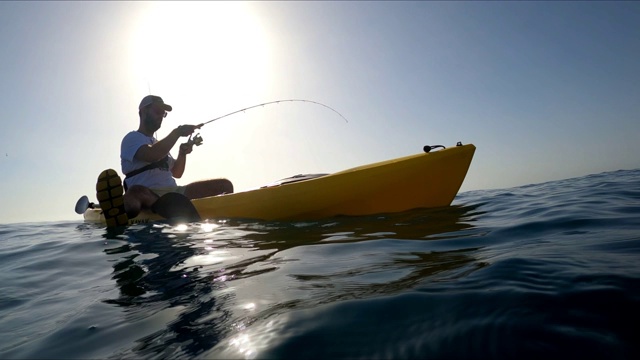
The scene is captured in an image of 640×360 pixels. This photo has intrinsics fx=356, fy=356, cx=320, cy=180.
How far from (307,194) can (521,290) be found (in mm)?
3949

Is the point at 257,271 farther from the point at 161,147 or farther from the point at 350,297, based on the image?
the point at 161,147

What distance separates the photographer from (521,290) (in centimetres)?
166

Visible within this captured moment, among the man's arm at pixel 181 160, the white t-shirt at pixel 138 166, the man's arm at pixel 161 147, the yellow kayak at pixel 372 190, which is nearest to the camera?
the yellow kayak at pixel 372 190

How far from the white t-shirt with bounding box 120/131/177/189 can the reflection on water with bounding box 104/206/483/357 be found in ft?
4.98

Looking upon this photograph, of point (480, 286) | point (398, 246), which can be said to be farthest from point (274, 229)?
point (480, 286)

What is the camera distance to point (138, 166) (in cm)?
588

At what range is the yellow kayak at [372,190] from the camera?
16.8ft

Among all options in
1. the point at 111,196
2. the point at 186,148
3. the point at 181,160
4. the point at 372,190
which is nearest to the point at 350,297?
the point at 372,190

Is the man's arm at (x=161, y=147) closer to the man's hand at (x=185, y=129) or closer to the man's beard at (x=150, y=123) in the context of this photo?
the man's hand at (x=185, y=129)

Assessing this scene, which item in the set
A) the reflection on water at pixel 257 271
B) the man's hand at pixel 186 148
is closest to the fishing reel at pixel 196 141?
the man's hand at pixel 186 148

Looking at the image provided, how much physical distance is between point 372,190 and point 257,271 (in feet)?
9.72

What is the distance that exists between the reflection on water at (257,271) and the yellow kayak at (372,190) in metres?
0.69

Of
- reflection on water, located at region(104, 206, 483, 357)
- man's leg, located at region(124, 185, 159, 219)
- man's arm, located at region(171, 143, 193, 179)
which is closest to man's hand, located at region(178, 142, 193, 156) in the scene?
man's arm, located at region(171, 143, 193, 179)

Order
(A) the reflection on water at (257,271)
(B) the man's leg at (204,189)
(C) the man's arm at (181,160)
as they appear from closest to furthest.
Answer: (A) the reflection on water at (257,271), (C) the man's arm at (181,160), (B) the man's leg at (204,189)
